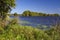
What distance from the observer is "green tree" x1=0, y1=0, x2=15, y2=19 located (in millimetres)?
17598

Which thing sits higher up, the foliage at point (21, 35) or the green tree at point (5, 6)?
the green tree at point (5, 6)

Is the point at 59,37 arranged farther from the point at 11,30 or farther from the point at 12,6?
the point at 12,6

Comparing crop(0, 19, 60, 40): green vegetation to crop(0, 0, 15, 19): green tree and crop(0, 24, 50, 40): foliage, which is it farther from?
crop(0, 0, 15, 19): green tree

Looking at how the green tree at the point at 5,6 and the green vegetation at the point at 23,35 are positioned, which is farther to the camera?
the green tree at the point at 5,6

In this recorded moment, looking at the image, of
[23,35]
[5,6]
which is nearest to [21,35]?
[23,35]

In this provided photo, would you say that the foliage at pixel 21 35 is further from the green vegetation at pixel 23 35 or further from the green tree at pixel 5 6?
the green tree at pixel 5 6

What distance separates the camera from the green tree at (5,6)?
1760 cm

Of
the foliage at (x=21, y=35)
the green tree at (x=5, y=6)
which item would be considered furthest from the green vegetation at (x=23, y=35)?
the green tree at (x=5, y=6)

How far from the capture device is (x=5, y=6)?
18.2m

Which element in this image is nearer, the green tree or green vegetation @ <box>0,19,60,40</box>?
green vegetation @ <box>0,19,60,40</box>

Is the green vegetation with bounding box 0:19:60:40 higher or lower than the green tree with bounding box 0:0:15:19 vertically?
lower

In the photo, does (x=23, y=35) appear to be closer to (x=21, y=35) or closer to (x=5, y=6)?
(x=21, y=35)

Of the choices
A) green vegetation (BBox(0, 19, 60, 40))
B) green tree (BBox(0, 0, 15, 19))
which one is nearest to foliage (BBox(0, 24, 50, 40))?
green vegetation (BBox(0, 19, 60, 40))

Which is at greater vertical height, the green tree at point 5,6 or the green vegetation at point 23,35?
the green tree at point 5,6
